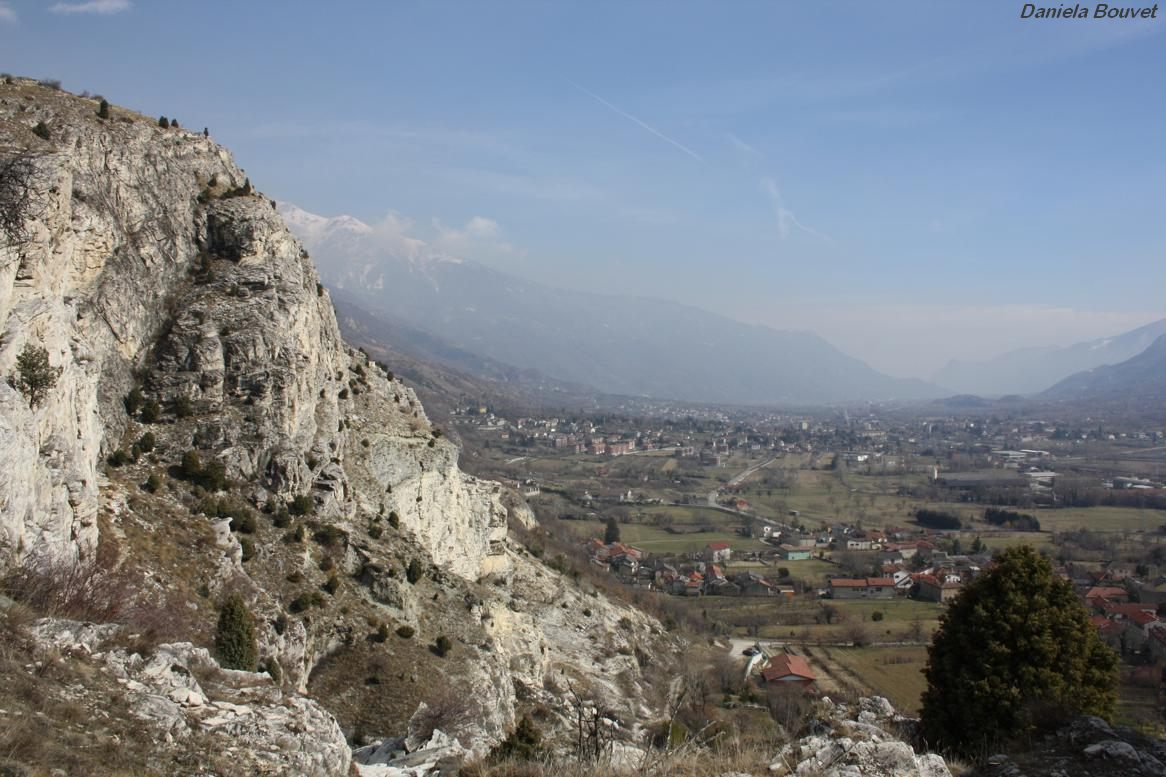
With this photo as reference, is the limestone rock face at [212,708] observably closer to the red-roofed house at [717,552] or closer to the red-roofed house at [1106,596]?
the red-roofed house at [1106,596]

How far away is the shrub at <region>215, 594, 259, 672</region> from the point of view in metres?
22.1

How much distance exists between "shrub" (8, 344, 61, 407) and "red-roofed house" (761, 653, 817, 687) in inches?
1806

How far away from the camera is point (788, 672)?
52.8 metres

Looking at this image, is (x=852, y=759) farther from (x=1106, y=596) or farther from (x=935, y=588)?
(x=1106, y=596)

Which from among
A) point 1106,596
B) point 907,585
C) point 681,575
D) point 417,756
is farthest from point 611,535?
point 417,756

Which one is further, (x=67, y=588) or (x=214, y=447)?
(x=214, y=447)

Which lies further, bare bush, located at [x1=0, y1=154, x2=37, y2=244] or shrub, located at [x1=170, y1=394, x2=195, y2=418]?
shrub, located at [x1=170, y1=394, x2=195, y2=418]

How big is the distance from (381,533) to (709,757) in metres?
26.0

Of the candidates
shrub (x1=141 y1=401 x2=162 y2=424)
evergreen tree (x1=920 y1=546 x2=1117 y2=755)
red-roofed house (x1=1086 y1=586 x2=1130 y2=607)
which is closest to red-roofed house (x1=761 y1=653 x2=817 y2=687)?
evergreen tree (x1=920 y1=546 x2=1117 y2=755)

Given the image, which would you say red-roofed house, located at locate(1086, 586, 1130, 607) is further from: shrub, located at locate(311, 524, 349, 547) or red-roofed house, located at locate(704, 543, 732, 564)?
shrub, located at locate(311, 524, 349, 547)

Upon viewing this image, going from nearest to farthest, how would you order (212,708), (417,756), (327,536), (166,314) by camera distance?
(212,708) → (417,756) → (327,536) → (166,314)

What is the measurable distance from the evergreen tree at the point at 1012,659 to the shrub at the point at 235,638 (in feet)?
63.5

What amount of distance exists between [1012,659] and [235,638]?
2187 centimetres

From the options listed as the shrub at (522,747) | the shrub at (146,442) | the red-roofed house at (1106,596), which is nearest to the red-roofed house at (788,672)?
the red-roofed house at (1106,596)
